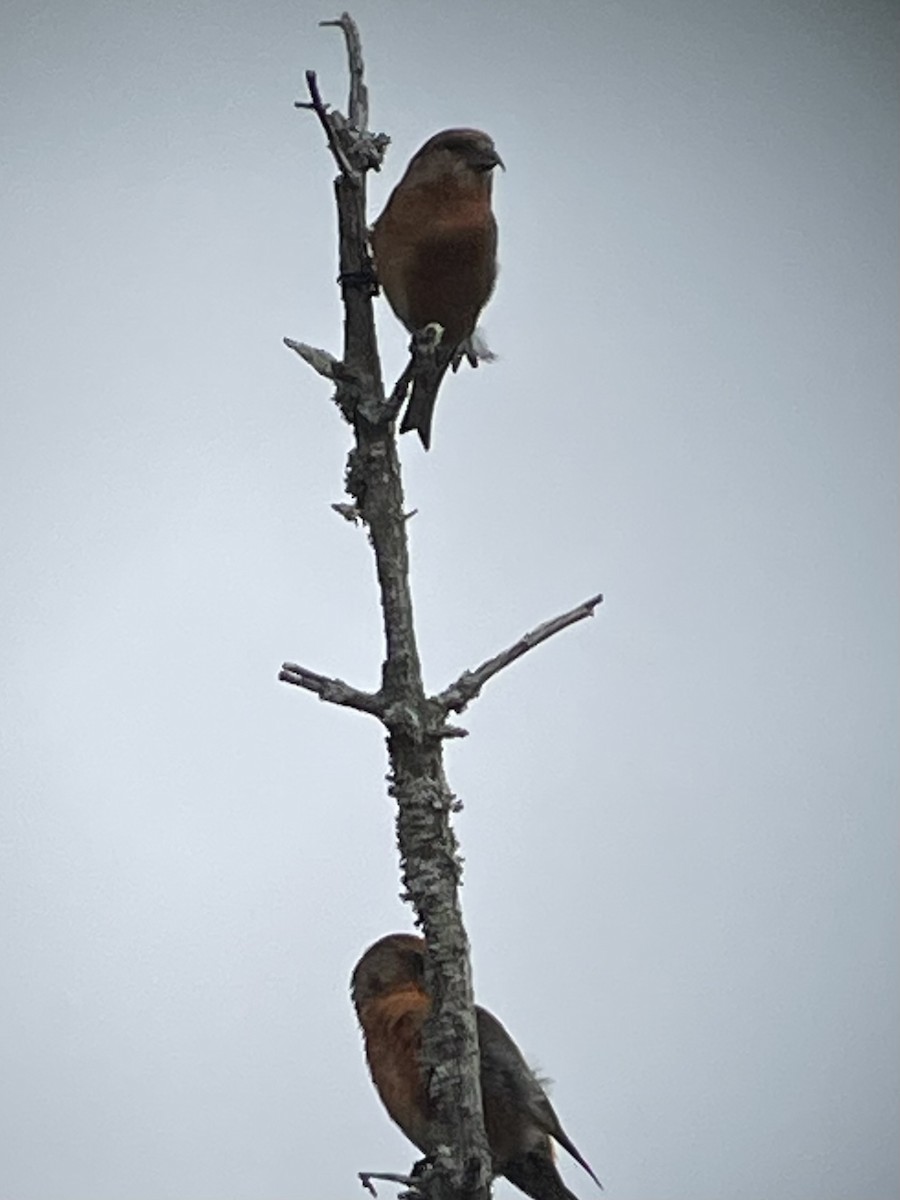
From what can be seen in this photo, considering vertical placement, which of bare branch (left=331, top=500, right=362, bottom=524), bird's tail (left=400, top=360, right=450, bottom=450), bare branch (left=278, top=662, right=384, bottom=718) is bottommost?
bare branch (left=278, top=662, right=384, bottom=718)

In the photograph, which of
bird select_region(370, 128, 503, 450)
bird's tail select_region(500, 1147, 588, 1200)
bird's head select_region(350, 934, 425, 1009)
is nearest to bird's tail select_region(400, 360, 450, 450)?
bird select_region(370, 128, 503, 450)

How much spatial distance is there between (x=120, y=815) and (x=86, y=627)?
190mm

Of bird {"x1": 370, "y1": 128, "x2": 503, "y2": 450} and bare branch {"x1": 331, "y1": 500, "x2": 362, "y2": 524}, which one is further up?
bird {"x1": 370, "y1": 128, "x2": 503, "y2": 450}

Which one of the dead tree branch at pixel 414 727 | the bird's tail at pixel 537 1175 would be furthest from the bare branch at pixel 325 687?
the bird's tail at pixel 537 1175

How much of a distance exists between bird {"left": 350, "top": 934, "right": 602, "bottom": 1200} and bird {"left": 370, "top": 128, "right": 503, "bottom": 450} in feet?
1.08

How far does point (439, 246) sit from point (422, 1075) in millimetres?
485

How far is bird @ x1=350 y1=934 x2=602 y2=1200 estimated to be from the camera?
1.02 m

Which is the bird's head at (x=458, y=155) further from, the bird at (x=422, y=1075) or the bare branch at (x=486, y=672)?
the bird at (x=422, y=1075)

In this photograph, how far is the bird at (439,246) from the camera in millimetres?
1045

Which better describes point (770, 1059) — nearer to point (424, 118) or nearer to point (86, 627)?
point (86, 627)

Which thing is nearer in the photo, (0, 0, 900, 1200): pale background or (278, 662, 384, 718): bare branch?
(278, 662, 384, 718): bare branch

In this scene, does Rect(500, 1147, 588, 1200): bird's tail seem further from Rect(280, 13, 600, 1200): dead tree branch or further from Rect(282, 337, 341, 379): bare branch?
Rect(282, 337, 341, 379): bare branch

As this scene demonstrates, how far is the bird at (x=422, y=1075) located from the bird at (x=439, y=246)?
33 cm

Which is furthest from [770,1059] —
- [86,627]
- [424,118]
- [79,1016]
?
[424,118]
